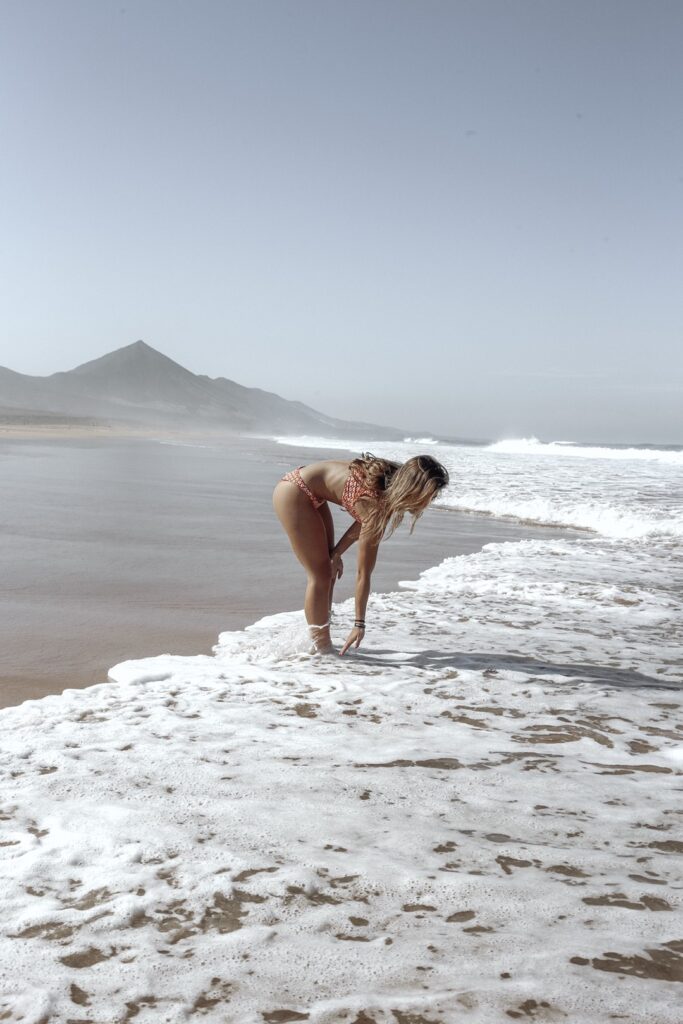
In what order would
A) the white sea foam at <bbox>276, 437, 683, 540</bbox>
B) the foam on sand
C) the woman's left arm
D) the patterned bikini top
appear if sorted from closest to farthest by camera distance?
the foam on sand, the patterned bikini top, the woman's left arm, the white sea foam at <bbox>276, 437, 683, 540</bbox>

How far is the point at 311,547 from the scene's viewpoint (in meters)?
4.96

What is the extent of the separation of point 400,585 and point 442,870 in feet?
16.6

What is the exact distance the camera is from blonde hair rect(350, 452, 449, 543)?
440cm

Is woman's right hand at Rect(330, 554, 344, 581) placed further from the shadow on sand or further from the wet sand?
the wet sand

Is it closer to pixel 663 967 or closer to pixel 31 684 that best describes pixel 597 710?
pixel 663 967

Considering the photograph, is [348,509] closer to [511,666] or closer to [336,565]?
[336,565]

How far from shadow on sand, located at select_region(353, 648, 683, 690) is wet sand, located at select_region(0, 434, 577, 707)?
1193 millimetres

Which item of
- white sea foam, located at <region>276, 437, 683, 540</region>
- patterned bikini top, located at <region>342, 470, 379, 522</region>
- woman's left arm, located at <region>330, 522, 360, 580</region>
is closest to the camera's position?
patterned bikini top, located at <region>342, 470, 379, 522</region>

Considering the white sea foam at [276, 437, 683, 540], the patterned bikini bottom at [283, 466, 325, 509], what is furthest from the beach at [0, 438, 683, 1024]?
the white sea foam at [276, 437, 683, 540]

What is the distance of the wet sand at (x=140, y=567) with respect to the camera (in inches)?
194

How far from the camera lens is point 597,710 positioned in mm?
4199

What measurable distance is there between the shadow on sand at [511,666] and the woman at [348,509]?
0.29 metres

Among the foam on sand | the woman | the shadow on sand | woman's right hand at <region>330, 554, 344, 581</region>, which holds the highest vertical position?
the woman

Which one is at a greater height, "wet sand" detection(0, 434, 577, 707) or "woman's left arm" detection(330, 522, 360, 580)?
"woman's left arm" detection(330, 522, 360, 580)
